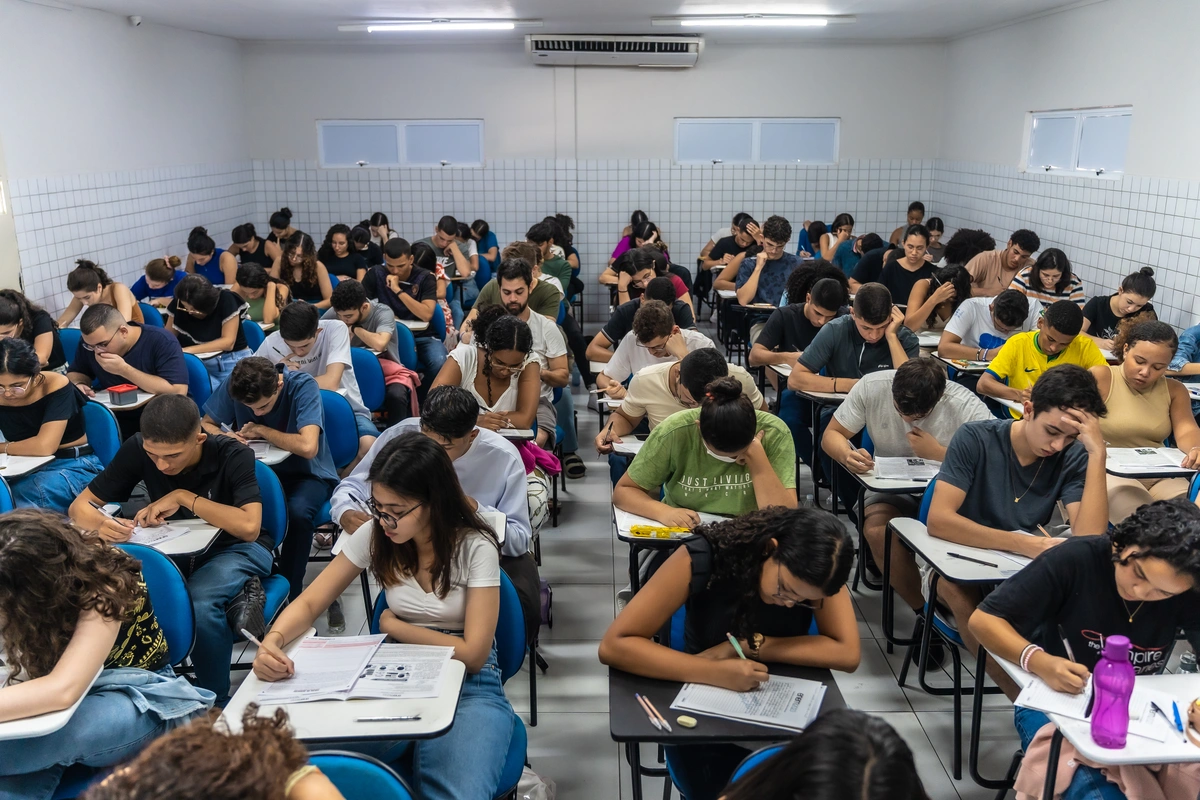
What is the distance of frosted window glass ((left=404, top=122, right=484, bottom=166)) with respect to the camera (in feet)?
32.5

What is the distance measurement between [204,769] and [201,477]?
205 cm

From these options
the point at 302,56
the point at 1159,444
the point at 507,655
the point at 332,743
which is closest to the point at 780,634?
the point at 507,655

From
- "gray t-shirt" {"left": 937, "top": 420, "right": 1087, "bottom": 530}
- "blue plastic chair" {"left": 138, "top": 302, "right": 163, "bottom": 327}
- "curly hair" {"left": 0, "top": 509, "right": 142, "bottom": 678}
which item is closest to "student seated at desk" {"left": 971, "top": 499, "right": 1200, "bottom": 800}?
"gray t-shirt" {"left": 937, "top": 420, "right": 1087, "bottom": 530}

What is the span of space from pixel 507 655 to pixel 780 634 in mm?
754

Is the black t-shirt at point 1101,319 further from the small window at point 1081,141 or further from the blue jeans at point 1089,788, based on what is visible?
the blue jeans at point 1089,788

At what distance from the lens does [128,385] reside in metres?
4.40

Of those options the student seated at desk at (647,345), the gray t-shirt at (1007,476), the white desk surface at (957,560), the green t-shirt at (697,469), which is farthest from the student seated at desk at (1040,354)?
the green t-shirt at (697,469)

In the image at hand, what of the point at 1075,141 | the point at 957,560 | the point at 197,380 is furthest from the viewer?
the point at 1075,141

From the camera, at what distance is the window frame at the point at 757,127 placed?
32.4 feet

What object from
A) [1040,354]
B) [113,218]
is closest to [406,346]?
[113,218]

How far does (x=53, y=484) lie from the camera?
3676mm

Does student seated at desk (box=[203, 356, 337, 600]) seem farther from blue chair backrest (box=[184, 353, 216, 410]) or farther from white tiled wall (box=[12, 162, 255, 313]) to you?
white tiled wall (box=[12, 162, 255, 313])

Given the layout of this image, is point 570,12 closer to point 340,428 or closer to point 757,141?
point 757,141

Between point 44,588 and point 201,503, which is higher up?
point 44,588
